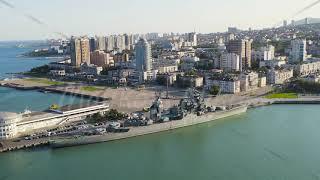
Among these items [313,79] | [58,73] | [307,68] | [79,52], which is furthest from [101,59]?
[313,79]

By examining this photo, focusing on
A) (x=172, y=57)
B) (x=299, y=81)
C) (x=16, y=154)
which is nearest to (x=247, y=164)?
(x=16, y=154)

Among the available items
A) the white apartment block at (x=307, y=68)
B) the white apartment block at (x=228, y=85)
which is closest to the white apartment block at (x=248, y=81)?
the white apartment block at (x=228, y=85)

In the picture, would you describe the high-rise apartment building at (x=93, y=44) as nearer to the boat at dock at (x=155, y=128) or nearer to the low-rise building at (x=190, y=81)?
the low-rise building at (x=190, y=81)

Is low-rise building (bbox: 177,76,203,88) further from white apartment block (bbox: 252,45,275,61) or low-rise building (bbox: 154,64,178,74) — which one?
white apartment block (bbox: 252,45,275,61)

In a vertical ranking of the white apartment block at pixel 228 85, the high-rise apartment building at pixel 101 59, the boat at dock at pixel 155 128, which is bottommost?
the boat at dock at pixel 155 128

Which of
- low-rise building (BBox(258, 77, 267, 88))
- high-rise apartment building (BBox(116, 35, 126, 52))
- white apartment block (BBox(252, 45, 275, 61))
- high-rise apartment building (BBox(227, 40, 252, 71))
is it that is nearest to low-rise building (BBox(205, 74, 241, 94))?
low-rise building (BBox(258, 77, 267, 88))

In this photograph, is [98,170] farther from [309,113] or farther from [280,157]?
[309,113]
